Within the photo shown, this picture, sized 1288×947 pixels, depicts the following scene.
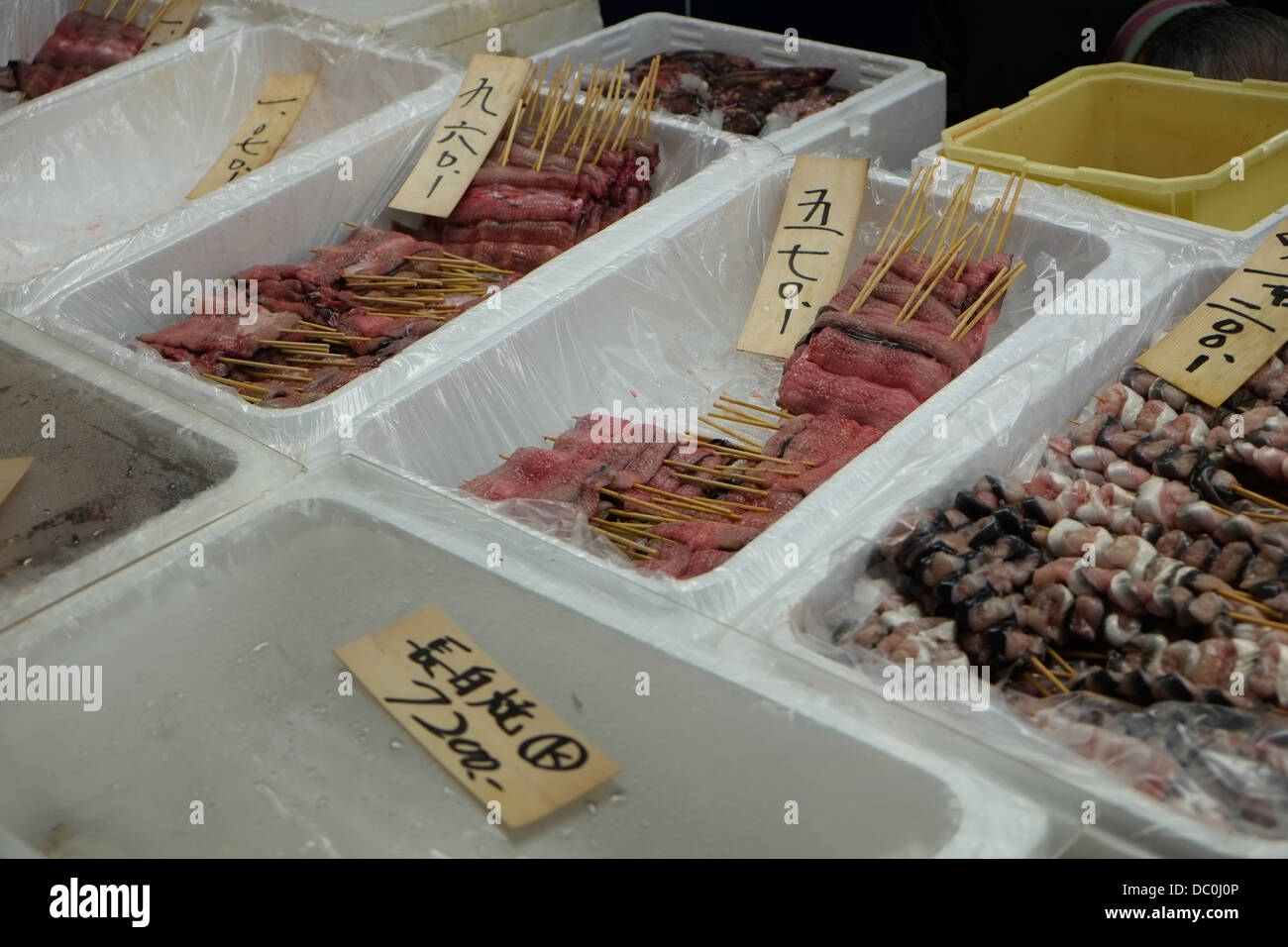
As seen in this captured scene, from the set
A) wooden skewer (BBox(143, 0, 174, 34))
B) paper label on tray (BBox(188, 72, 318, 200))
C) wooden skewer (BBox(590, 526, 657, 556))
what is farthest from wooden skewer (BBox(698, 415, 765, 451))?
wooden skewer (BBox(143, 0, 174, 34))

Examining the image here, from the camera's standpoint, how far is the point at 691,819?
1.48 metres

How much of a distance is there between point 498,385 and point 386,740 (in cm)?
113

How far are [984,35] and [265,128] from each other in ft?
7.39

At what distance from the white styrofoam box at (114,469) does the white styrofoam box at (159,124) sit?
1.51 meters

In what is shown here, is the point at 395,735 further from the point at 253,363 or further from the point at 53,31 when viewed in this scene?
the point at 53,31

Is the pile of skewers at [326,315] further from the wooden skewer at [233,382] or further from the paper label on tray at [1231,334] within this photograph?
the paper label on tray at [1231,334]

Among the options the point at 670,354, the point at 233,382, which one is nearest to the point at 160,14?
the point at 233,382

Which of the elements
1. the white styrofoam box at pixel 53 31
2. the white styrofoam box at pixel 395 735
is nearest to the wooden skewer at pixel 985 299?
the white styrofoam box at pixel 395 735

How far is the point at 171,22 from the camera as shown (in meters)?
4.28

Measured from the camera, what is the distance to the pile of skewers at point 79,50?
169 inches
